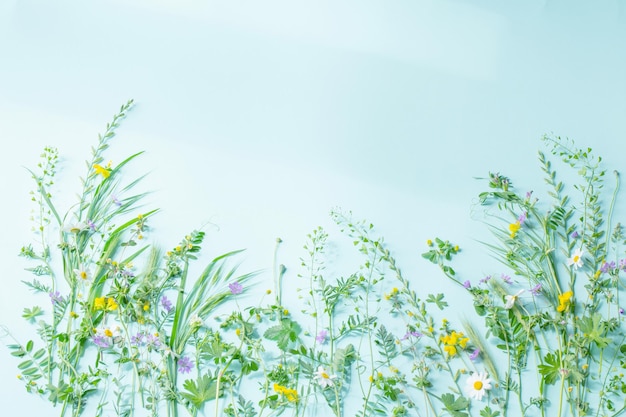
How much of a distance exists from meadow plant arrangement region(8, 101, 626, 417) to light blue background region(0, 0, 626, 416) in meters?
0.06

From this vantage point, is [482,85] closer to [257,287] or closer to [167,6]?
[257,287]

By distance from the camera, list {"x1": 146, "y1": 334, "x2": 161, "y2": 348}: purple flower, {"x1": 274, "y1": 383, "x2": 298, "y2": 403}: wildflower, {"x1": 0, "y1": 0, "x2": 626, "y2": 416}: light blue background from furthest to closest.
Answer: {"x1": 0, "y1": 0, "x2": 626, "y2": 416}: light blue background, {"x1": 146, "y1": 334, "x2": 161, "y2": 348}: purple flower, {"x1": 274, "y1": 383, "x2": 298, "y2": 403}: wildflower

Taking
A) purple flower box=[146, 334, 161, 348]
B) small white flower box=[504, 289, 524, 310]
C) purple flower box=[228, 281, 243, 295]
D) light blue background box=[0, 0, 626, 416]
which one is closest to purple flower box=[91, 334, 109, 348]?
purple flower box=[146, 334, 161, 348]

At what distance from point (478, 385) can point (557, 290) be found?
0.34 meters

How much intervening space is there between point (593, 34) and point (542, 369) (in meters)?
1.03

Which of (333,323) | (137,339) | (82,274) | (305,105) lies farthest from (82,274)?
(305,105)

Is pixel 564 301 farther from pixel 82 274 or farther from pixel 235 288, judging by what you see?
pixel 82 274

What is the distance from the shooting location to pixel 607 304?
164 cm

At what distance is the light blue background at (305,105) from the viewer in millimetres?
1758

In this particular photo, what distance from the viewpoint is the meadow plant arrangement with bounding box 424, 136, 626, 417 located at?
Answer: 1.57 metres

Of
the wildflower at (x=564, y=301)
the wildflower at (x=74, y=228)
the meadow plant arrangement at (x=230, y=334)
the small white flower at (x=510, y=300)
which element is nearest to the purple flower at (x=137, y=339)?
the meadow plant arrangement at (x=230, y=334)

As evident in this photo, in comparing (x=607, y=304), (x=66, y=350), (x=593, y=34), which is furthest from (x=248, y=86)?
(x=607, y=304)

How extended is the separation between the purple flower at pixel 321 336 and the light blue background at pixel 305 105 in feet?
0.70

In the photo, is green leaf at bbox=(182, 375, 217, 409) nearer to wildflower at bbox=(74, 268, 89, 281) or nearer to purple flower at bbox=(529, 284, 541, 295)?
wildflower at bbox=(74, 268, 89, 281)
